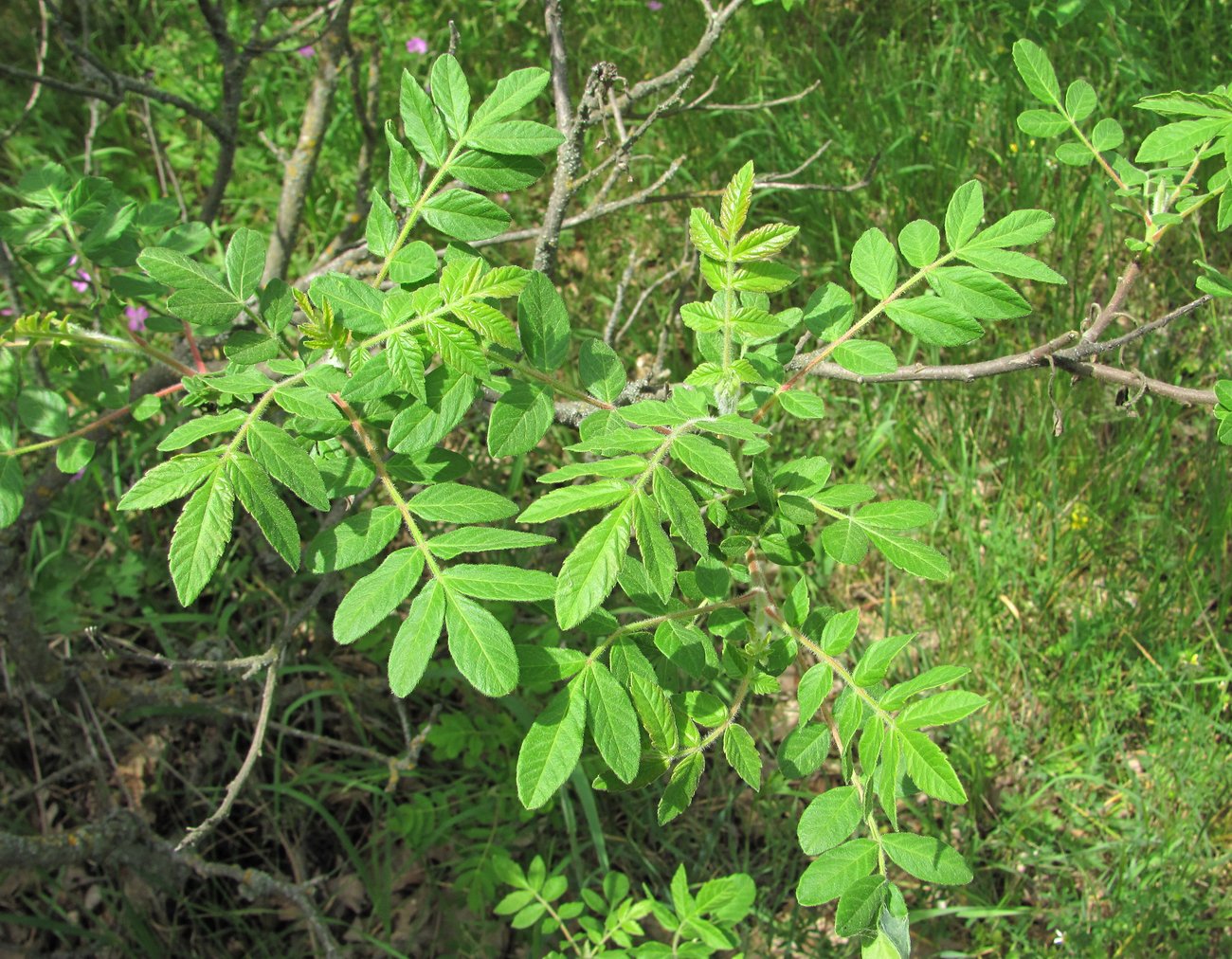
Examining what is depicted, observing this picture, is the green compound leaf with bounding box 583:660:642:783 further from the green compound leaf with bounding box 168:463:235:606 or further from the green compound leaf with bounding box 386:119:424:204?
the green compound leaf with bounding box 386:119:424:204

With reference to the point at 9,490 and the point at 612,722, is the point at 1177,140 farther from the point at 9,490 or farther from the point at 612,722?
the point at 9,490

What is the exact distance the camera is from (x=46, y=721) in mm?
2580

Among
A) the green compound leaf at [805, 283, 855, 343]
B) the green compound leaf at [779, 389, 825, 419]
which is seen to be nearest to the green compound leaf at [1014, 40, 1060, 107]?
the green compound leaf at [805, 283, 855, 343]

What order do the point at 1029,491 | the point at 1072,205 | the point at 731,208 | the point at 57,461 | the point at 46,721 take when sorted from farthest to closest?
1. the point at 1072,205
2. the point at 1029,491
3. the point at 46,721
4. the point at 57,461
5. the point at 731,208

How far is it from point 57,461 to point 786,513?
1.20 metres

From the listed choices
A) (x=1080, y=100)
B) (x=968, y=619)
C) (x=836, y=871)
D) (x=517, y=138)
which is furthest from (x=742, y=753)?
(x=968, y=619)

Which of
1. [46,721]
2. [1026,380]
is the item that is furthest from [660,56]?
[46,721]

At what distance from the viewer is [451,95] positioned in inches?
58.3

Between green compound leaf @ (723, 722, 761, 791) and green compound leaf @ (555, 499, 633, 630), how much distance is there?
348mm

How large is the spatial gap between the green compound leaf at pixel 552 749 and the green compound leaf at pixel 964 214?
0.87 metres

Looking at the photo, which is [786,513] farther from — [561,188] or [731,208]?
[561,188]

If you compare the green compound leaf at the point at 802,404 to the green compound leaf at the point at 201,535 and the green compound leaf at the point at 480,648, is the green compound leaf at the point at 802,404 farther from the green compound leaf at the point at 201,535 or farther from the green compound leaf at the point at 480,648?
the green compound leaf at the point at 201,535

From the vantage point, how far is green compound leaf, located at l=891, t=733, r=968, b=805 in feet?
3.93

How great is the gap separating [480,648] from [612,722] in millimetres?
191
